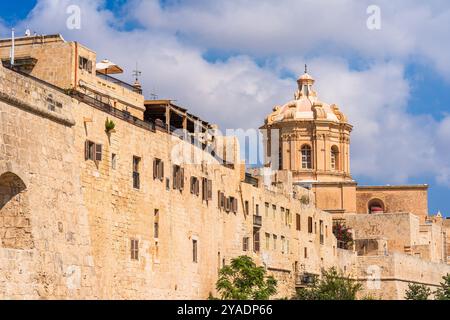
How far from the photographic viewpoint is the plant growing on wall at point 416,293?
62981mm

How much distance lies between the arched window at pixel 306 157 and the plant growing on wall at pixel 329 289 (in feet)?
64.9

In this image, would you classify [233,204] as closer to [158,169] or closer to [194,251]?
[194,251]

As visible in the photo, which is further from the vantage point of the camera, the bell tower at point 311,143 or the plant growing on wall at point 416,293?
the bell tower at point 311,143

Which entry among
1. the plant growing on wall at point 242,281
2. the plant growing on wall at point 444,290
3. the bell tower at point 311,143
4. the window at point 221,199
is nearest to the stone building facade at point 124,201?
the window at point 221,199

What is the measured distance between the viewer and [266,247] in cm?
5100

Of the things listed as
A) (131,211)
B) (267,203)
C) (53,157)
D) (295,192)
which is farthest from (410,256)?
(53,157)

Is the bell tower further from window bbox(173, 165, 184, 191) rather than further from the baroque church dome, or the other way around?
window bbox(173, 165, 184, 191)

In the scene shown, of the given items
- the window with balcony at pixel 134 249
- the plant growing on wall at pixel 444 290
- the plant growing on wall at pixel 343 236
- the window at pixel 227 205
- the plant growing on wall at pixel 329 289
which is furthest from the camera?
the plant growing on wall at pixel 343 236

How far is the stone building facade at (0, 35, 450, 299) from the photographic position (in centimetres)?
2989

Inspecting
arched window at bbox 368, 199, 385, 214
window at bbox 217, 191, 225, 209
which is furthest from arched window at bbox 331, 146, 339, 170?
window at bbox 217, 191, 225, 209

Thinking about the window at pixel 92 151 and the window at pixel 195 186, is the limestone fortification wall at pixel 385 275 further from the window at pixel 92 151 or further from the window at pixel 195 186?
the window at pixel 92 151

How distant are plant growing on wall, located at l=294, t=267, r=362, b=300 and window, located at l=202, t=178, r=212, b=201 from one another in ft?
33.3
